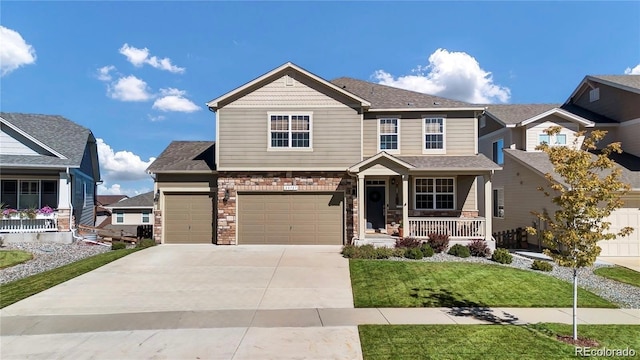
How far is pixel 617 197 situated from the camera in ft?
22.6

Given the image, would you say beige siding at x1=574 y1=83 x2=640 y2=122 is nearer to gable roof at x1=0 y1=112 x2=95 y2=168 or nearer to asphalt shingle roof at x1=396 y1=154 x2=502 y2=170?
asphalt shingle roof at x1=396 y1=154 x2=502 y2=170

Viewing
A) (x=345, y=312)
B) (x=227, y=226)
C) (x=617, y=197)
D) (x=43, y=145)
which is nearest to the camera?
(x=617, y=197)

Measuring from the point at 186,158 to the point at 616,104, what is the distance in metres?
22.1

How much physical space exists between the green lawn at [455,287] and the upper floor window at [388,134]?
686 cm

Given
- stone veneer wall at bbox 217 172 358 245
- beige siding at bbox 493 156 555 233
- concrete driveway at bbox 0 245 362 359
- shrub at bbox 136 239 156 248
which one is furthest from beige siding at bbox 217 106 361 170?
beige siding at bbox 493 156 555 233

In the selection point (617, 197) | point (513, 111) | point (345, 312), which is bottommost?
point (345, 312)

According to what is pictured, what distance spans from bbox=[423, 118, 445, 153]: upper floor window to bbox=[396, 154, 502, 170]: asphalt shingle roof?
0.50 metres

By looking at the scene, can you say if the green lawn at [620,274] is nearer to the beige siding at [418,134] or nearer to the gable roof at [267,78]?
the beige siding at [418,134]

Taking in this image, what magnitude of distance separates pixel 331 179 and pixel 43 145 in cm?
1418

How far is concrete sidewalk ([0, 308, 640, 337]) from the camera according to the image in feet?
23.6

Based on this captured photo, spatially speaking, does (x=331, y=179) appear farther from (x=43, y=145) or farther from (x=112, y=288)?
(x=43, y=145)

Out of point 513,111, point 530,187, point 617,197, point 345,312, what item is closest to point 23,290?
point 345,312

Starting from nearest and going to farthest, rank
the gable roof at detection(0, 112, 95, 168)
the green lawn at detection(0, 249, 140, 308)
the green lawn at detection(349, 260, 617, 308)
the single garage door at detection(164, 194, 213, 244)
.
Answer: the green lawn at detection(349, 260, 617, 308) < the green lawn at detection(0, 249, 140, 308) < the single garage door at detection(164, 194, 213, 244) < the gable roof at detection(0, 112, 95, 168)

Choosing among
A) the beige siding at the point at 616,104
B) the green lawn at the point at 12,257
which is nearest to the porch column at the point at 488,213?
the beige siding at the point at 616,104
